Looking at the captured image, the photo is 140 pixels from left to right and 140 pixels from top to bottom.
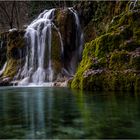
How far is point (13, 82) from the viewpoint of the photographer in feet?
79.4

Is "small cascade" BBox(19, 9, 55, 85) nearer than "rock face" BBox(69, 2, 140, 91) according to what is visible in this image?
No

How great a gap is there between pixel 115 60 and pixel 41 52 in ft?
42.7

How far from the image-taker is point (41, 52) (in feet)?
88.4

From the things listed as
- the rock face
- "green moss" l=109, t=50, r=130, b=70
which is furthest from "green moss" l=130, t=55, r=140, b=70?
"green moss" l=109, t=50, r=130, b=70

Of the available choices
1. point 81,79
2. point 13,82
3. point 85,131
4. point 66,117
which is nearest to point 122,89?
point 81,79

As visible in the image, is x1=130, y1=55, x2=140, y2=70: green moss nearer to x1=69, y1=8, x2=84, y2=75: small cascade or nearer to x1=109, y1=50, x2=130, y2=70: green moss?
x1=109, y1=50, x2=130, y2=70: green moss

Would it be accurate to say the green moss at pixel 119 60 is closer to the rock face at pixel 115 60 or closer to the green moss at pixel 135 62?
the rock face at pixel 115 60

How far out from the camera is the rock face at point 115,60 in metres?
13.7

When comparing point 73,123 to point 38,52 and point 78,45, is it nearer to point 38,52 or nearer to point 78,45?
point 78,45

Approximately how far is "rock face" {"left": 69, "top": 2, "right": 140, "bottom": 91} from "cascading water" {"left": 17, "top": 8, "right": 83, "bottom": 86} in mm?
7845

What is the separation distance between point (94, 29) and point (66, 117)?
20.3 m

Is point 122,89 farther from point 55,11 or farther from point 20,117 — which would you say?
point 55,11

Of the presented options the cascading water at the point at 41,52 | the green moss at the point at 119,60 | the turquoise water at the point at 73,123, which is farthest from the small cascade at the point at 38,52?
the turquoise water at the point at 73,123

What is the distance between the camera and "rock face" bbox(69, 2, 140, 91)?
13682 mm
